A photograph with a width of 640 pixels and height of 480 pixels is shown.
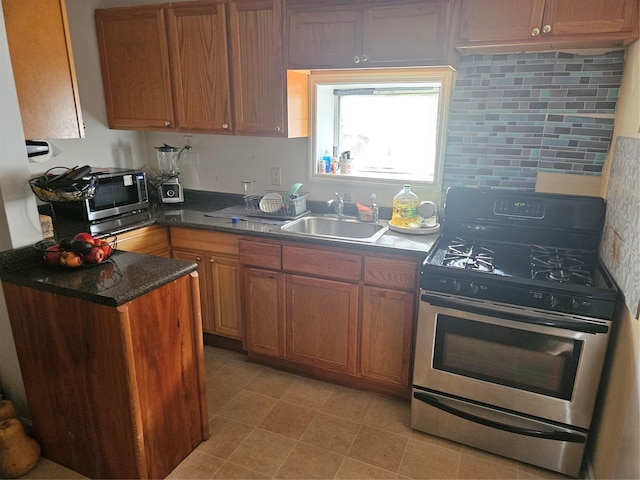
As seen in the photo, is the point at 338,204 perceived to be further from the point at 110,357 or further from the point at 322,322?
the point at 110,357

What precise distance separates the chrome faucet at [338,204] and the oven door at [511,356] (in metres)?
0.97

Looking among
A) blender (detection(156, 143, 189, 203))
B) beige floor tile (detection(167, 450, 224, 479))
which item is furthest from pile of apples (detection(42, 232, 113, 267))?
blender (detection(156, 143, 189, 203))

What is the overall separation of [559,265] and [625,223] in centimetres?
34

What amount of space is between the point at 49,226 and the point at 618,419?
268cm

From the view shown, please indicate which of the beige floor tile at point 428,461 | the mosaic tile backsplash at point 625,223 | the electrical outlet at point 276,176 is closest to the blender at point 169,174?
the electrical outlet at point 276,176

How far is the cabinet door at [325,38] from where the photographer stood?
2.28 m

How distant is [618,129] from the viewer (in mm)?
2037

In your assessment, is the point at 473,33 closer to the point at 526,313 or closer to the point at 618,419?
the point at 526,313

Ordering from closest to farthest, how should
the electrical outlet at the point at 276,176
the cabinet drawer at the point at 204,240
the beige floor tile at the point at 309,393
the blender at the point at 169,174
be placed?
the beige floor tile at the point at 309,393
the cabinet drawer at the point at 204,240
the electrical outlet at the point at 276,176
the blender at the point at 169,174

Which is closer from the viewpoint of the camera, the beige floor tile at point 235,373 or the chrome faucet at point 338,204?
the beige floor tile at point 235,373

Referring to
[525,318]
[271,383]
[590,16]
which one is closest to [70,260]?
[271,383]

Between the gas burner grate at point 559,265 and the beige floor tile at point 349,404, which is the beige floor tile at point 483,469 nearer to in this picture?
the beige floor tile at point 349,404

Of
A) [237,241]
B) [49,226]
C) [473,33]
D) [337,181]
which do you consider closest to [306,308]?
[237,241]

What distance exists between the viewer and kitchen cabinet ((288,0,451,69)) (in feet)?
6.96
